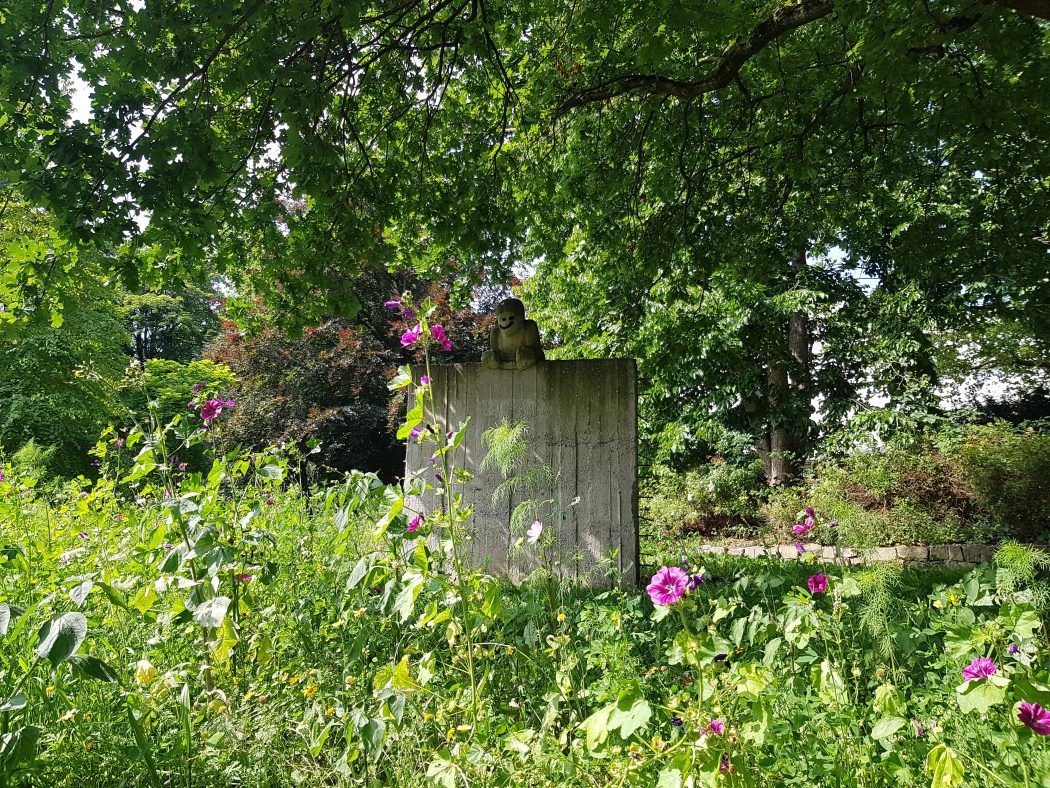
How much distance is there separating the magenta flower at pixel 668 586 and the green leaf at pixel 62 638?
1140 mm

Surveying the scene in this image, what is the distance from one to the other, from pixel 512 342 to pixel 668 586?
3447 millimetres

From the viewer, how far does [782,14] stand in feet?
12.5

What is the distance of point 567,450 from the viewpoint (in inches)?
174

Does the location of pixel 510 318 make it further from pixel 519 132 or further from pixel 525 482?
pixel 519 132

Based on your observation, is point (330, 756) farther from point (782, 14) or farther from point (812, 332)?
point (812, 332)

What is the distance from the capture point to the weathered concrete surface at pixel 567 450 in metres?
4.23

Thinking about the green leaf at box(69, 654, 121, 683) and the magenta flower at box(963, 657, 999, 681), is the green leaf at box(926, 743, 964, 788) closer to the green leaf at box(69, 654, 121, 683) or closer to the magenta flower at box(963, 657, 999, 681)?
the magenta flower at box(963, 657, 999, 681)

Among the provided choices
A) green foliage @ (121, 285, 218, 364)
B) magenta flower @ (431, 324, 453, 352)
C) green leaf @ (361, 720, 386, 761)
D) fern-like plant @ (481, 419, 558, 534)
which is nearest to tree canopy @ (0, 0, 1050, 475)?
magenta flower @ (431, 324, 453, 352)

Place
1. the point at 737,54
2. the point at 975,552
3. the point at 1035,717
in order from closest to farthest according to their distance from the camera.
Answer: the point at 1035,717, the point at 737,54, the point at 975,552

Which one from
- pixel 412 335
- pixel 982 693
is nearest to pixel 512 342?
pixel 412 335

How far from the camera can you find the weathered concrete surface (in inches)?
166

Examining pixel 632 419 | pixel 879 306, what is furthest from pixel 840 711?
pixel 879 306

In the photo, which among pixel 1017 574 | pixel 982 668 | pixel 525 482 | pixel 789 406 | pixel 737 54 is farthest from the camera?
pixel 789 406

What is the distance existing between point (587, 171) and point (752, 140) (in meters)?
1.53
